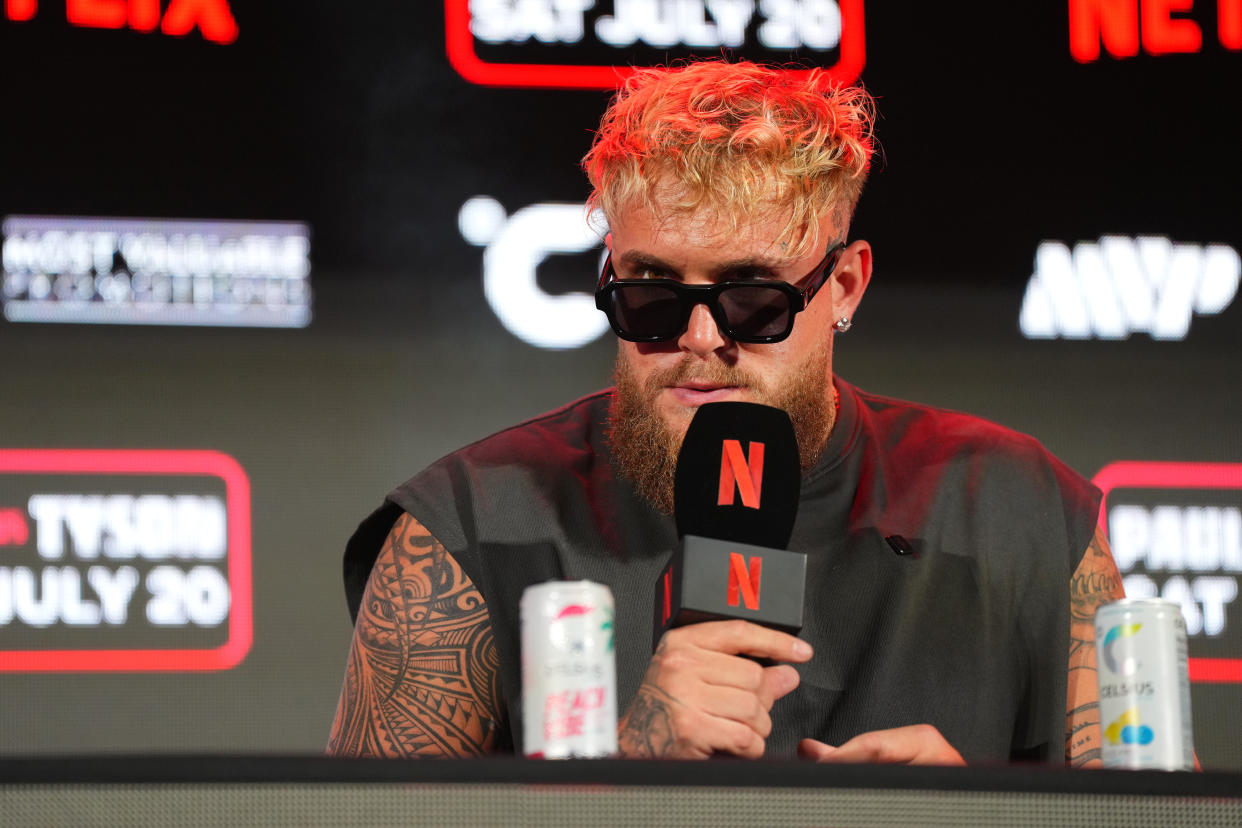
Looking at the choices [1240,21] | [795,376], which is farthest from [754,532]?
[1240,21]

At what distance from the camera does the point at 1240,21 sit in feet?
8.52

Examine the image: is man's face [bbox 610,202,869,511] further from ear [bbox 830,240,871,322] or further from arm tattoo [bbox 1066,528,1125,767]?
arm tattoo [bbox 1066,528,1125,767]

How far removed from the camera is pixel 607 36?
2.49m

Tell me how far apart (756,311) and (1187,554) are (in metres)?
1.21

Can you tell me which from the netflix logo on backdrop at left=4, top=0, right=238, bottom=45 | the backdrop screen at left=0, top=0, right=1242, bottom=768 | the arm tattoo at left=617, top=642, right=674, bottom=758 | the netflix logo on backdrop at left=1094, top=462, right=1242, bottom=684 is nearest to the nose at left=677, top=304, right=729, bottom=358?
the arm tattoo at left=617, top=642, right=674, bottom=758

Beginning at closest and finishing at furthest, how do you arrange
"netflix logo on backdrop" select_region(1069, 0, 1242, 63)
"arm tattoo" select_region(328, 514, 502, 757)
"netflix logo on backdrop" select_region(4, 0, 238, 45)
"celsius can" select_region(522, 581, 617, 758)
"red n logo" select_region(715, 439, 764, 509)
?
"celsius can" select_region(522, 581, 617, 758)
"red n logo" select_region(715, 439, 764, 509)
"arm tattoo" select_region(328, 514, 502, 757)
"netflix logo on backdrop" select_region(4, 0, 238, 45)
"netflix logo on backdrop" select_region(1069, 0, 1242, 63)

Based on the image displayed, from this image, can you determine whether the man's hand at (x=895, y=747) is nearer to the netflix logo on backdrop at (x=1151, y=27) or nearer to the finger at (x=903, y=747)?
the finger at (x=903, y=747)

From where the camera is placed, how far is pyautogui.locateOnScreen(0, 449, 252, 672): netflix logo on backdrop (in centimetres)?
228

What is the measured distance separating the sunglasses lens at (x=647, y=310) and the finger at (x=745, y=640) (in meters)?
0.57

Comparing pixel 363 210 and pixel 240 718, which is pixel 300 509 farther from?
pixel 363 210

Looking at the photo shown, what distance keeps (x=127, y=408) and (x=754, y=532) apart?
146cm

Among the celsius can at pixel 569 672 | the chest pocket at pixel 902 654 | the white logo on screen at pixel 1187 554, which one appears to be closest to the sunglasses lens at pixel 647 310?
the chest pocket at pixel 902 654

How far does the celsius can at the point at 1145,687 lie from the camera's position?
1.01m

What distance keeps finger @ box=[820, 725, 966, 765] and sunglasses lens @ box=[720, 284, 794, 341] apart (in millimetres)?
487
